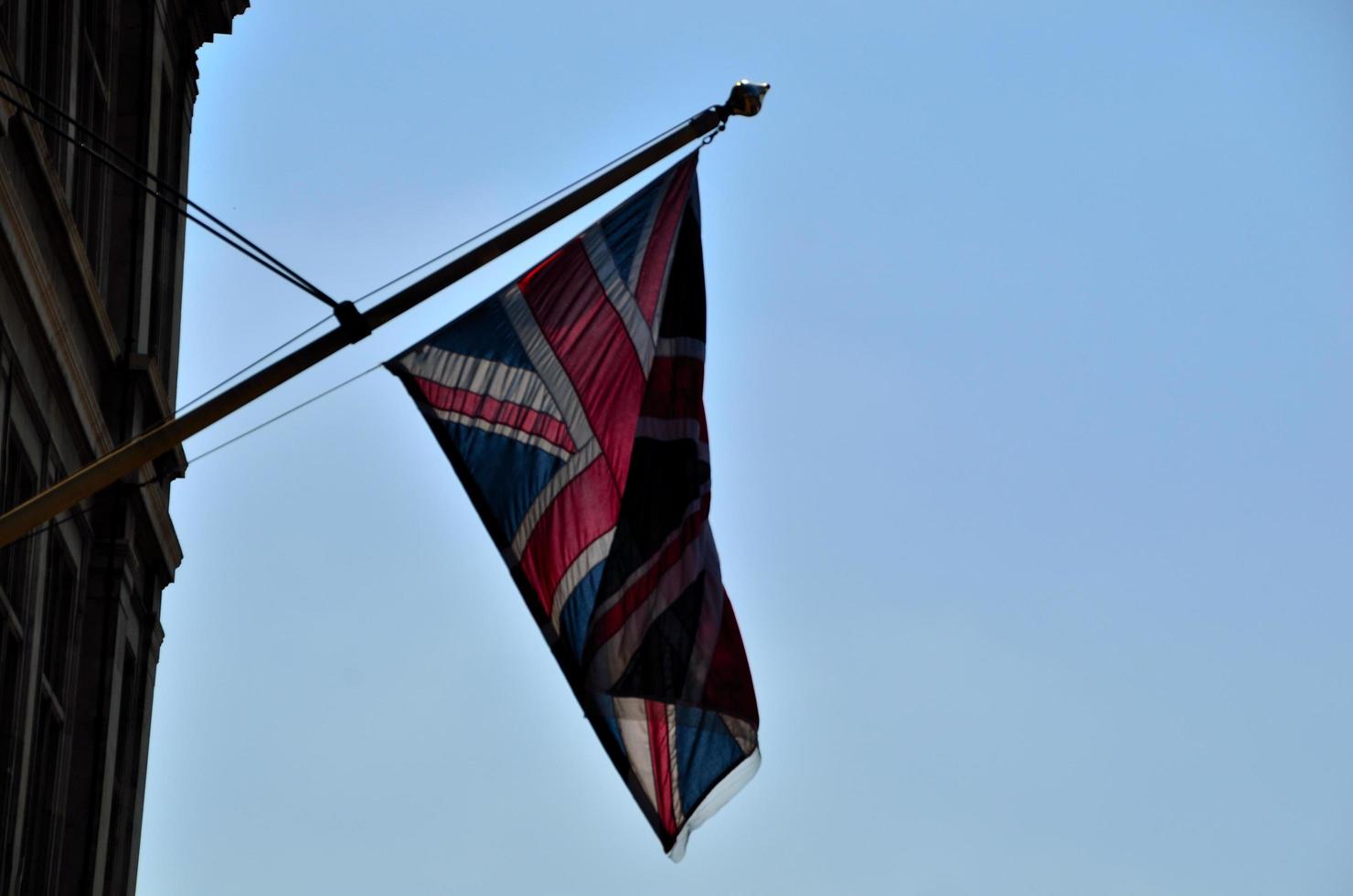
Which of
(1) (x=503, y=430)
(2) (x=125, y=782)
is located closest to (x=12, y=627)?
(2) (x=125, y=782)

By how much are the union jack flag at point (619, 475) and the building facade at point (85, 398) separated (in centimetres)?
457

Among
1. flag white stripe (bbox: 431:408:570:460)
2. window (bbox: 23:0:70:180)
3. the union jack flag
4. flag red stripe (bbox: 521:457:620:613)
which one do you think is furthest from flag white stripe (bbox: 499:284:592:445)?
window (bbox: 23:0:70:180)

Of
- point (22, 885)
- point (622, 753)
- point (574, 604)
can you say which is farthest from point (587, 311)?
point (22, 885)

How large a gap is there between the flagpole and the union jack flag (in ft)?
1.03

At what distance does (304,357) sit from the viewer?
43.5 ft

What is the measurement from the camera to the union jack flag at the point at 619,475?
14383mm

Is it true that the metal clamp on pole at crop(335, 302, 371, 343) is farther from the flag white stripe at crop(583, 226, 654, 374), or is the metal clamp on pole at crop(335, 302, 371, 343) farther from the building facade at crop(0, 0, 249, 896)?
the building facade at crop(0, 0, 249, 896)

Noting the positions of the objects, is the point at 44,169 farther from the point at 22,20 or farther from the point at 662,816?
the point at 662,816

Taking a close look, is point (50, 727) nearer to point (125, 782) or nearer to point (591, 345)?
point (125, 782)

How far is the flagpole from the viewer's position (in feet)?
40.8

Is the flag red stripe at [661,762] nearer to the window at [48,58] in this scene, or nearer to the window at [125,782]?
the window at [48,58]

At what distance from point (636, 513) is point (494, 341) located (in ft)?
4.93

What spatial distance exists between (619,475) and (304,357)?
2.51 m

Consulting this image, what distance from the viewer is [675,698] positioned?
14.7 metres
